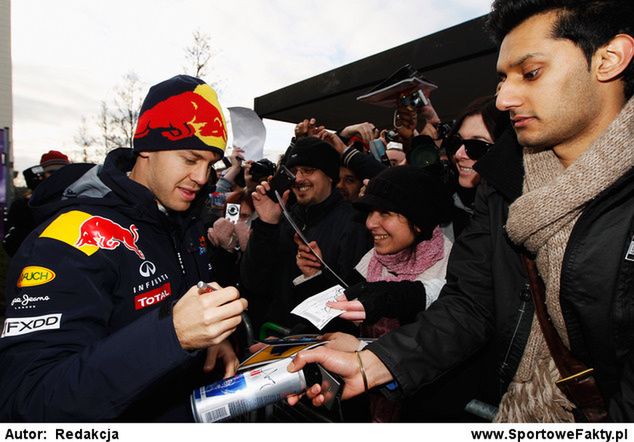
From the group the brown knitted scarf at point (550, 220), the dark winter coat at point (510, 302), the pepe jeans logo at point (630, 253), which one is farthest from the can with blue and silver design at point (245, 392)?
the pepe jeans logo at point (630, 253)

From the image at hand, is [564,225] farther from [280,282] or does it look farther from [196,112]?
[280,282]

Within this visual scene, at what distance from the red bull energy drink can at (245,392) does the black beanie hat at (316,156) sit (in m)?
2.53

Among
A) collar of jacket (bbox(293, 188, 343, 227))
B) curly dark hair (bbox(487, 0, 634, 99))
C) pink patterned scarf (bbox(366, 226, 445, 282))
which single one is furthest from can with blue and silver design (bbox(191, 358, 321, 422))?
collar of jacket (bbox(293, 188, 343, 227))

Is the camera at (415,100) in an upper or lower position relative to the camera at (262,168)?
upper

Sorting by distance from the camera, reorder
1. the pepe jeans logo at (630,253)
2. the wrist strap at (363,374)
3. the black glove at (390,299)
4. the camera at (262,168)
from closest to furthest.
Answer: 1. the pepe jeans logo at (630,253)
2. the wrist strap at (363,374)
3. the black glove at (390,299)
4. the camera at (262,168)

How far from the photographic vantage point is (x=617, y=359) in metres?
1.42

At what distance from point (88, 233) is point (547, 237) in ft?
5.66

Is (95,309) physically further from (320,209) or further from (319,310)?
(320,209)

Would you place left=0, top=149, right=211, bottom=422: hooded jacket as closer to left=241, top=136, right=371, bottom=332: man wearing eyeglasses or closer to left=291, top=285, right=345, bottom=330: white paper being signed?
left=291, top=285, right=345, bottom=330: white paper being signed

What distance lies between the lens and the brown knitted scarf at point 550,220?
1.45 metres

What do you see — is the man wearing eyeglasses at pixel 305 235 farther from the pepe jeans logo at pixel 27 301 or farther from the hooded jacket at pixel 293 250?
the pepe jeans logo at pixel 27 301

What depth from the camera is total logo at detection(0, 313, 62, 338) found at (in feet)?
4.37

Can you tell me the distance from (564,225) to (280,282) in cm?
260

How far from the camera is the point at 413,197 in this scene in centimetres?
271
